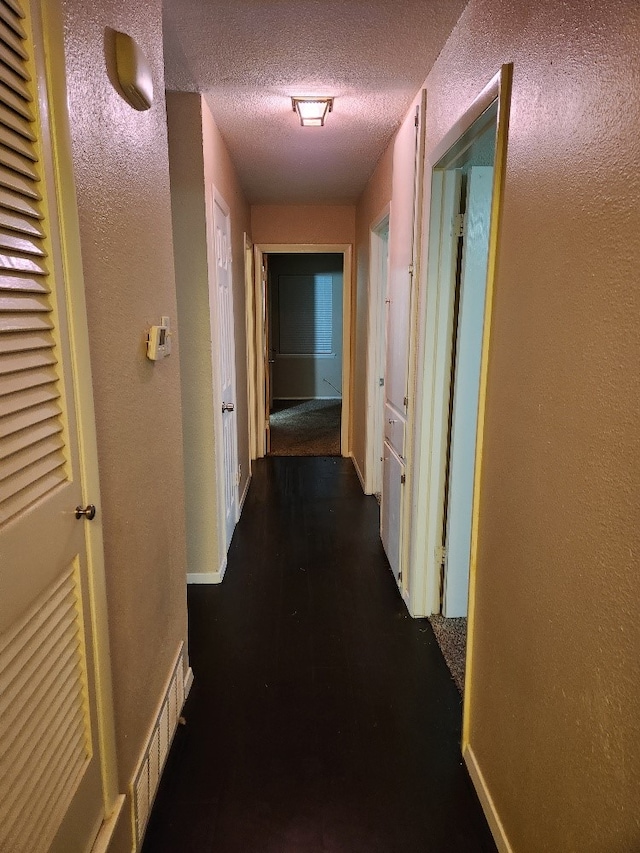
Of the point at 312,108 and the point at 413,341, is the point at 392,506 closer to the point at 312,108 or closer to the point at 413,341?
the point at 413,341

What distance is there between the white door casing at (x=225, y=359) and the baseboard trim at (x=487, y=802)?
1682 mm

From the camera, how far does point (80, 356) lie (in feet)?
3.43

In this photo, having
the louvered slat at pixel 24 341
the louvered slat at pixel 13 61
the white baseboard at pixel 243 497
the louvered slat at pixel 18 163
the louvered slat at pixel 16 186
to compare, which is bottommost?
the white baseboard at pixel 243 497

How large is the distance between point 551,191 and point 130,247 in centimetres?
103

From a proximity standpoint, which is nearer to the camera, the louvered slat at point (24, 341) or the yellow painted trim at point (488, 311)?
the louvered slat at point (24, 341)

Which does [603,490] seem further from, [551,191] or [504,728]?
[504,728]

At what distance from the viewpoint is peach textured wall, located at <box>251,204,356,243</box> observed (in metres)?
4.80

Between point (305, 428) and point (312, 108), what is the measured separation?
4.33 m

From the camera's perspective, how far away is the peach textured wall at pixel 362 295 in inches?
138

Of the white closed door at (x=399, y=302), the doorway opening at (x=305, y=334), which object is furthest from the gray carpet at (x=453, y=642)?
the doorway opening at (x=305, y=334)

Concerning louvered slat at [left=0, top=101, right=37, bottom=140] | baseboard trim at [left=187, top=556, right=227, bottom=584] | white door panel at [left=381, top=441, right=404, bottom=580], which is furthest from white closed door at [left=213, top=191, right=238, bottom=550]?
louvered slat at [left=0, top=101, right=37, bottom=140]

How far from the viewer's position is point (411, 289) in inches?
95.7

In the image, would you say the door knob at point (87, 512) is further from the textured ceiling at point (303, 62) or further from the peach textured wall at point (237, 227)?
the peach textured wall at point (237, 227)

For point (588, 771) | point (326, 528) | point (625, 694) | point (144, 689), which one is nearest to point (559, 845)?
point (588, 771)
